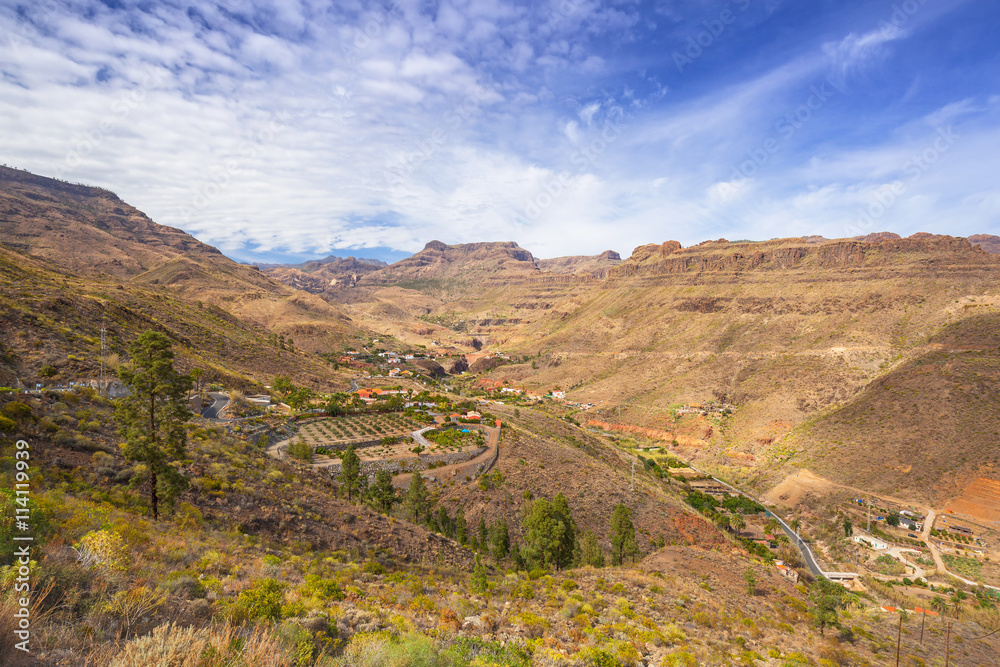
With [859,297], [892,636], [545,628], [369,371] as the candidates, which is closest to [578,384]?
[369,371]

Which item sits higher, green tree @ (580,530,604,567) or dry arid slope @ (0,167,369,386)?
dry arid slope @ (0,167,369,386)

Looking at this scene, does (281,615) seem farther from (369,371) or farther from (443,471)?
(369,371)

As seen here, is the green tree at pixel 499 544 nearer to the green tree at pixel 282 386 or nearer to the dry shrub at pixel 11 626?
the dry shrub at pixel 11 626

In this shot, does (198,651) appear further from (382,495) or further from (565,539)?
(382,495)

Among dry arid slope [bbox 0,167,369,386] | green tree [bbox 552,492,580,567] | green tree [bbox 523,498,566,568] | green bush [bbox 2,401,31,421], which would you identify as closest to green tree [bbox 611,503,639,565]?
green tree [bbox 552,492,580,567]

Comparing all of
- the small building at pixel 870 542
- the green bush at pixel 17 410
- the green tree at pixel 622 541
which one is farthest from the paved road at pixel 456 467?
the small building at pixel 870 542

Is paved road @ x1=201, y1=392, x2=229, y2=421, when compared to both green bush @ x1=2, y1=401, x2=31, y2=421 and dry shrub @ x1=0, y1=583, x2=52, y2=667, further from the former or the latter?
dry shrub @ x1=0, y1=583, x2=52, y2=667

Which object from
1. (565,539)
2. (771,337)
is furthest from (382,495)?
(771,337)
